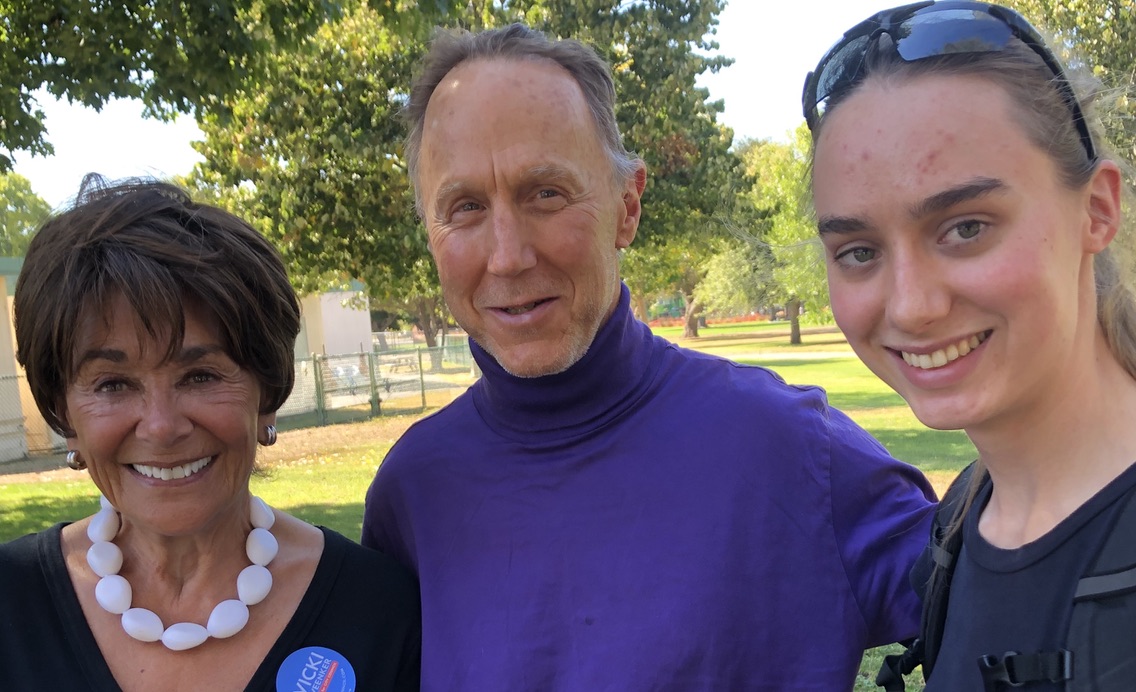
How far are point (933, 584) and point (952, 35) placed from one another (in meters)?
0.92

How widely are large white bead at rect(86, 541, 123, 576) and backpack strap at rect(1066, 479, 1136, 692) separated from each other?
6.49 feet

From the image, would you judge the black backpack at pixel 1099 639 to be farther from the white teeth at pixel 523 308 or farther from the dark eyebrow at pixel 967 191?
the white teeth at pixel 523 308

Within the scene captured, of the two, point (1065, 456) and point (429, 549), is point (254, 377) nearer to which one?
point (429, 549)

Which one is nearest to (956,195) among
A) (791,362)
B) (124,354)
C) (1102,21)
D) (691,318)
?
(124,354)

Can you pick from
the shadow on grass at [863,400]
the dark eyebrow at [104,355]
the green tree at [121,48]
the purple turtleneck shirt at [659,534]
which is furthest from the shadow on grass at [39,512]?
the shadow on grass at [863,400]

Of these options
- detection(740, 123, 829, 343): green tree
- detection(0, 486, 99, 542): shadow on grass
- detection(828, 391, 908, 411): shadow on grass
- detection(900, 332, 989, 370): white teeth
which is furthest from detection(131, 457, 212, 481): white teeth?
detection(828, 391, 908, 411): shadow on grass

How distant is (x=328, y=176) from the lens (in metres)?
10.9

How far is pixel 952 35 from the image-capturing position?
1.39 metres

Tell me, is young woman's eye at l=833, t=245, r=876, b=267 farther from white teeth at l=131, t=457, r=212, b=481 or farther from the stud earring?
the stud earring

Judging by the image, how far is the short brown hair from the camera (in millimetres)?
1931

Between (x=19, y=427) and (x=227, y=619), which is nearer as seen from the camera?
(x=227, y=619)

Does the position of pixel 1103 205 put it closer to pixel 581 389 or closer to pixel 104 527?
pixel 581 389

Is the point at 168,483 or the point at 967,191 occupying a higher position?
the point at 967,191

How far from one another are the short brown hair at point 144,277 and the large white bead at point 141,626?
1.51 feet
